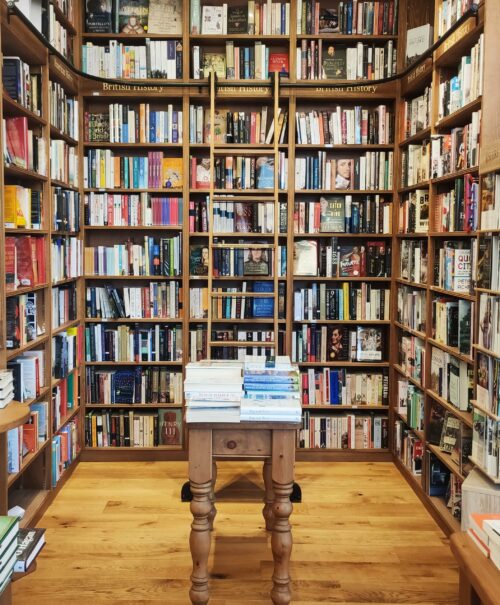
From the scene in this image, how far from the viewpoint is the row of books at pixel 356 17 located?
4.25m

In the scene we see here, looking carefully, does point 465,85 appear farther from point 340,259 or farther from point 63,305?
point 63,305

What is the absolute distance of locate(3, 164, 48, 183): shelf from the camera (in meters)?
3.02

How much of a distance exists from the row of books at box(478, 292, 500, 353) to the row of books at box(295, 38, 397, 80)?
2144mm

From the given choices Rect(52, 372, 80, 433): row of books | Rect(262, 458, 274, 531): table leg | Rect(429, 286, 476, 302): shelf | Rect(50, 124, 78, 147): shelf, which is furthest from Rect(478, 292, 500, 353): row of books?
Rect(50, 124, 78, 147): shelf

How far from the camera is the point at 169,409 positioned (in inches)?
176

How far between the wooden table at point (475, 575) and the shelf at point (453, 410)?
1.37 m

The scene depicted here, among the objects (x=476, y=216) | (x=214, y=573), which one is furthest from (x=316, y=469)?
(x=476, y=216)

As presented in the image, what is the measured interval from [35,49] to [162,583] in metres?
2.76

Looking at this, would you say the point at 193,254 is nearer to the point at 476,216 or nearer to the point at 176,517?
the point at 176,517

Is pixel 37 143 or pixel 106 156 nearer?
pixel 37 143

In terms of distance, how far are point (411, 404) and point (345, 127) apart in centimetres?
193

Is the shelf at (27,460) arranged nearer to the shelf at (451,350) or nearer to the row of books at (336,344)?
the row of books at (336,344)

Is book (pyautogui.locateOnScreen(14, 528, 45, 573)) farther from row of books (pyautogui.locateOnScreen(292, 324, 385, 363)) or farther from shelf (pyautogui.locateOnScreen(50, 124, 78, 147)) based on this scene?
row of books (pyautogui.locateOnScreen(292, 324, 385, 363))

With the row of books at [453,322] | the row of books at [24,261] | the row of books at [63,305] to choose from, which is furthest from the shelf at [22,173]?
the row of books at [453,322]
